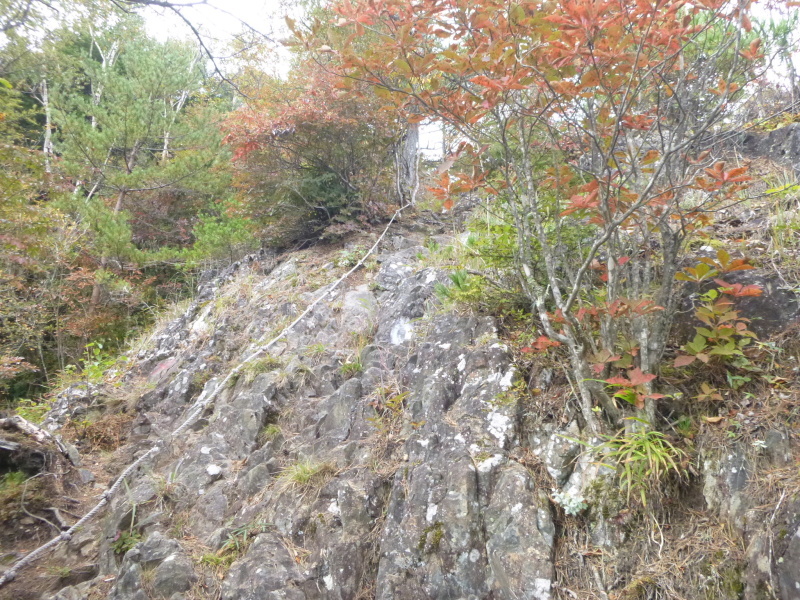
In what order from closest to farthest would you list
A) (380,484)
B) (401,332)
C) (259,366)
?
(380,484) < (401,332) < (259,366)

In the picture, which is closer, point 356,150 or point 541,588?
point 541,588

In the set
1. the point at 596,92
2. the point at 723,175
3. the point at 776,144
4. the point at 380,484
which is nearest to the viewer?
the point at 723,175

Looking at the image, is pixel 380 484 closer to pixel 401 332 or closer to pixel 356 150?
pixel 401 332

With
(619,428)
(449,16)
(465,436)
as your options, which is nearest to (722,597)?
(619,428)

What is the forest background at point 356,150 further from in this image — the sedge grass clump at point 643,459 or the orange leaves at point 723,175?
the sedge grass clump at point 643,459

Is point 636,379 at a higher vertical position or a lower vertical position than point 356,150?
lower

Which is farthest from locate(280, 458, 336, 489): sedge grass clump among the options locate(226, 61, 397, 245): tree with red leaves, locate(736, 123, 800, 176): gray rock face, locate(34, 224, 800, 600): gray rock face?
locate(736, 123, 800, 176): gray rock face

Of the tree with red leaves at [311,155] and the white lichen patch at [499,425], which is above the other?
the tree with red leaves at [311,155]

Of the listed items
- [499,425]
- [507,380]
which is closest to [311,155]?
[507,380]

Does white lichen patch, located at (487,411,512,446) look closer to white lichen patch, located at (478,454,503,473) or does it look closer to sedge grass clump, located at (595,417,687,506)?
white lichen patch, located at (478,454,503,473)

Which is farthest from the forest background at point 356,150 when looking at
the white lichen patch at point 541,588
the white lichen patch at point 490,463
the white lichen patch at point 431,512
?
the white lichen patch at point 431,512

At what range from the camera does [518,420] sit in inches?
111

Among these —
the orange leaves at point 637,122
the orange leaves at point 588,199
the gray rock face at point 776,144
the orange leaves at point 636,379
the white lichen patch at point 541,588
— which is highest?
the gray rock face at point 776,144

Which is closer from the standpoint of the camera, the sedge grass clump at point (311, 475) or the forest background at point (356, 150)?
the forest background at point (356, 150)
